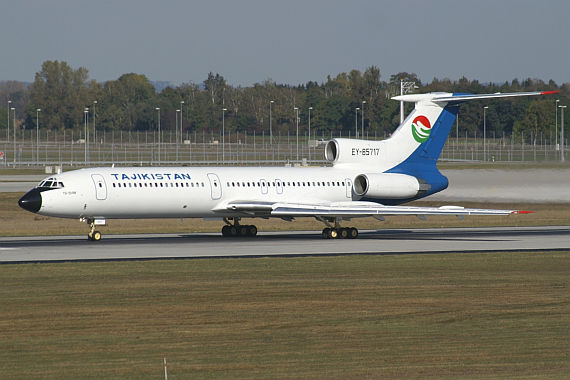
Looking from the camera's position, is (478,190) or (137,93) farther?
(137,93)

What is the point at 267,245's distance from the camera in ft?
124

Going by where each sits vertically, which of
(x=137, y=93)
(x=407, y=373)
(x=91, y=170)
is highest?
(x=137, y=93)

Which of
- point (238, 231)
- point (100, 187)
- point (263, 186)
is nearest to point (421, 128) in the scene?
point (263, 186)

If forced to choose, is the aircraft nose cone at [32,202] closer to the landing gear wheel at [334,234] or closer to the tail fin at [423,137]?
the landing gear wheel at [334,234]

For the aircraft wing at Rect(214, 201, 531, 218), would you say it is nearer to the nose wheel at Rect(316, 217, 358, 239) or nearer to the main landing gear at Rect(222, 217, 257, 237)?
the nose wheel at Rect(316, 217, 358, 239)

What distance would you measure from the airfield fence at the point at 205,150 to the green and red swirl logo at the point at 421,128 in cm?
4927

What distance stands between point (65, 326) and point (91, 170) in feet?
68.2

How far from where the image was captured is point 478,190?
58.7 metres

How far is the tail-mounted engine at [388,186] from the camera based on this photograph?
43250 millimetres

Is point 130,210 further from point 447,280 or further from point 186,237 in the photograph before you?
point 447,280

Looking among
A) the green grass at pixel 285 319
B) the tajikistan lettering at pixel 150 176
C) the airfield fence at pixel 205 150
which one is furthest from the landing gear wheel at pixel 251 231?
the airfield fence at pixel 205 150

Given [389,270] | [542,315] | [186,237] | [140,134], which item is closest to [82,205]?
[186,237]

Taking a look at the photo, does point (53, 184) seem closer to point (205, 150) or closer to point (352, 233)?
point (352, 233)

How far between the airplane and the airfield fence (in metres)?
49.3
